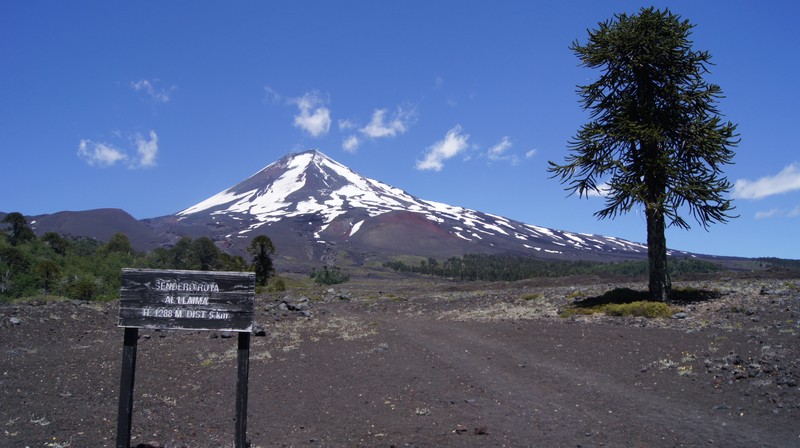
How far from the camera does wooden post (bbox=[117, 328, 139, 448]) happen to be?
7.09 meters

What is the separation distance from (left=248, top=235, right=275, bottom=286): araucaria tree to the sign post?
38.5 meters

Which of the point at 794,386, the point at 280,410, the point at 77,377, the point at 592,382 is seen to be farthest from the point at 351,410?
the point at 794,386

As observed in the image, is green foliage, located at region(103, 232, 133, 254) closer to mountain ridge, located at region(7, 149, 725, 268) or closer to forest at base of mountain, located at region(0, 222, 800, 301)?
forest at base of mountain, located at region(0, 222, 800, 301)

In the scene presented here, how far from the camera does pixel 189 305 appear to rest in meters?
7.34

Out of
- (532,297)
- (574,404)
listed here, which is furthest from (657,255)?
(574,404)

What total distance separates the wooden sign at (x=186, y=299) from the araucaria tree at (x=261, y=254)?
1516 inches

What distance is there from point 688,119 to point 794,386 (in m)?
12.8

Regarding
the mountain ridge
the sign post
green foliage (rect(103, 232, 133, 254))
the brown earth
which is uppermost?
the mountain ridge

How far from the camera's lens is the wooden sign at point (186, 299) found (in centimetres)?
730

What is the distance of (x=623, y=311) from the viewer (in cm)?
1738

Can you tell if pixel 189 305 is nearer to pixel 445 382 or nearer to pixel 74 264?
pixel 445 382

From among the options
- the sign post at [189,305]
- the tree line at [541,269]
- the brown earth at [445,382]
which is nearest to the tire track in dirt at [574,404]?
the brown earth at [445,382]

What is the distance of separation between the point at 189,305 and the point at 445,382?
5699mm

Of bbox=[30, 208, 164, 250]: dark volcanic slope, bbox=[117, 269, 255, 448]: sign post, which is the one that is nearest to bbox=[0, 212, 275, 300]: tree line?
bbox=[117, 269, 255, 448]: sign post
